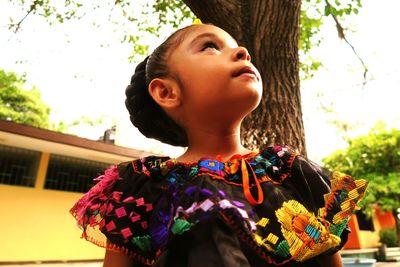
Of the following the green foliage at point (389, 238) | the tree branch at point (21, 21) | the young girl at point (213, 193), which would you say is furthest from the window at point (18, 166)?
the green foliage at point (389, 238)

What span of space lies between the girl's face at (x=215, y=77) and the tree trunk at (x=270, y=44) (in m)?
1.05

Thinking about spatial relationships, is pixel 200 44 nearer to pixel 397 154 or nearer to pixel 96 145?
pixel 96 145

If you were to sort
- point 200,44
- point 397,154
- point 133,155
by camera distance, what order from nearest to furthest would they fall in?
point 200,44 < point 133,155 < point 397,154

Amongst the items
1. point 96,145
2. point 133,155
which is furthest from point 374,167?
point 96,145

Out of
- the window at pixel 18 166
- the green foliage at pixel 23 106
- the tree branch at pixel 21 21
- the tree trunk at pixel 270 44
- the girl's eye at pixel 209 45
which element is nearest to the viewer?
the girl's eye at pixel 209 45

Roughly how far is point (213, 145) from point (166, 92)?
28 centimetres

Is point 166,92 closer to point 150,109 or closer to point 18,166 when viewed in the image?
point 150,109

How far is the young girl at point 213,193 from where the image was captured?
943 mm

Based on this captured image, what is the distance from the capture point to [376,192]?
12195 millimetres

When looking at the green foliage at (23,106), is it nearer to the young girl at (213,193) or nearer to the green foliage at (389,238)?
the green foliage at (389,238)

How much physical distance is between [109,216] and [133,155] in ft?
28.8

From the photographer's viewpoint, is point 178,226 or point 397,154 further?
point 397,154

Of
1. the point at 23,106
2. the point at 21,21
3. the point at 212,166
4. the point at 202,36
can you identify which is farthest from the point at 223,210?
the point at 23,106

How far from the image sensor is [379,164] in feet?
40.4
